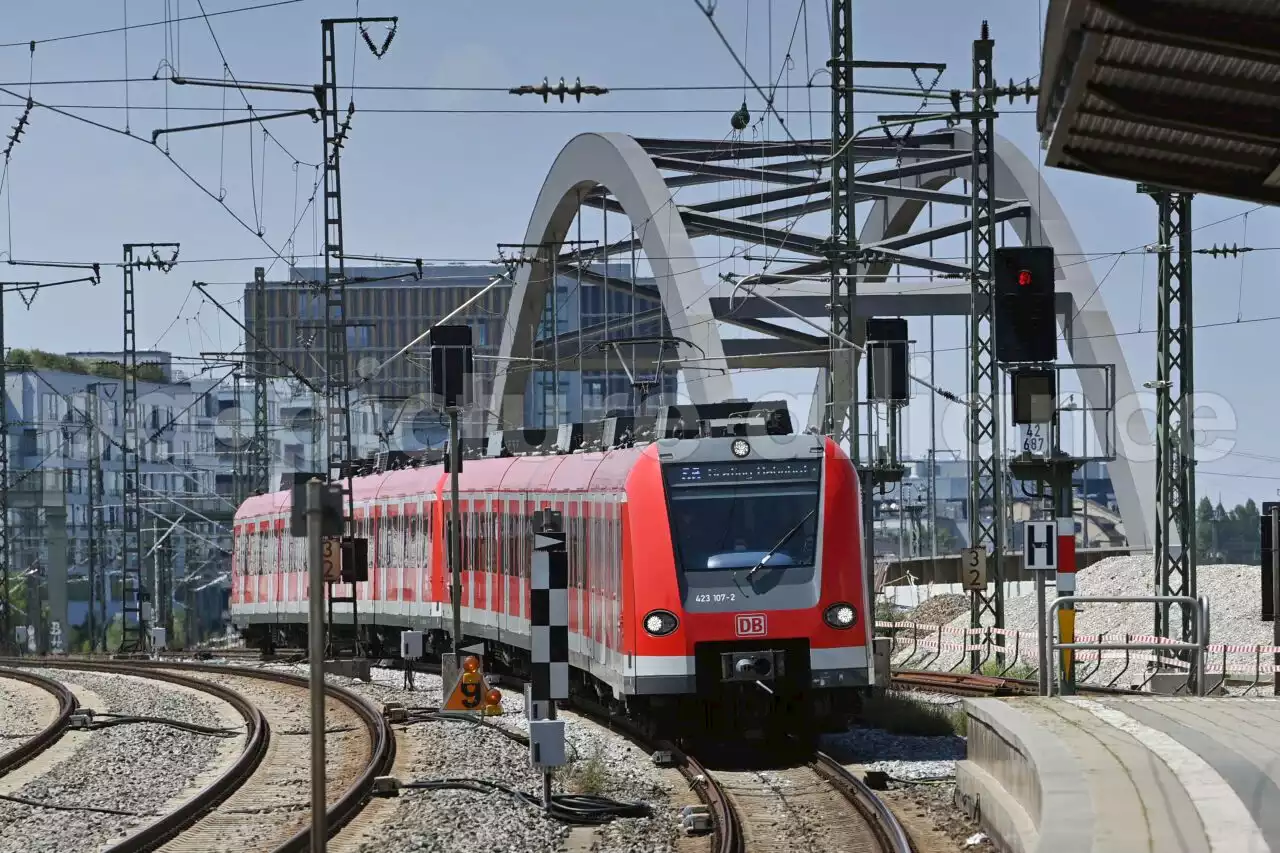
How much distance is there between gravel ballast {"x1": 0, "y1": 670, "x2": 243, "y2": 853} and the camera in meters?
13.0

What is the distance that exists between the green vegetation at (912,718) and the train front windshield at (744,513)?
1901 millimetres

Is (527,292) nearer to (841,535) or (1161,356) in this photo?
(1161,356)

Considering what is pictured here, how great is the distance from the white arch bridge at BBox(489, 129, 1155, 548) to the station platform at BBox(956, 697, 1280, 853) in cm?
3159

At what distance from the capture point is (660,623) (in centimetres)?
1596

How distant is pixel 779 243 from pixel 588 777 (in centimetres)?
3783

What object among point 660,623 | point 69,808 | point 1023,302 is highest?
point 1023,302

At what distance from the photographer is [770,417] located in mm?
18125

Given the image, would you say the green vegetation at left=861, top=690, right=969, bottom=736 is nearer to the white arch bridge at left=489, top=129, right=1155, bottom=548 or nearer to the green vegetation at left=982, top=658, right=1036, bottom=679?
the green vegetation at left=982, top=658, right=1036, bottom=679

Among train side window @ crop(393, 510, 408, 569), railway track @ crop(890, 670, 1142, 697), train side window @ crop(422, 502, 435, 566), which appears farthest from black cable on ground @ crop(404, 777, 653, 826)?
train side window @ crop(393, 510, 408, 569)

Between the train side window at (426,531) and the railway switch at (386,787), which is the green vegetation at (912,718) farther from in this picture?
the train side window at (426,531)

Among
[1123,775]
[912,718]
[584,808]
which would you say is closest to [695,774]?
[584,808]

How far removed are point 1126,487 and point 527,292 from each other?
21.6 metres

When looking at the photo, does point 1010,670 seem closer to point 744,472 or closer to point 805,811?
point 744,472

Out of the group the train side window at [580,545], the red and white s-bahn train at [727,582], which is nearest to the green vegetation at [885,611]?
the train side window at [580,545]
